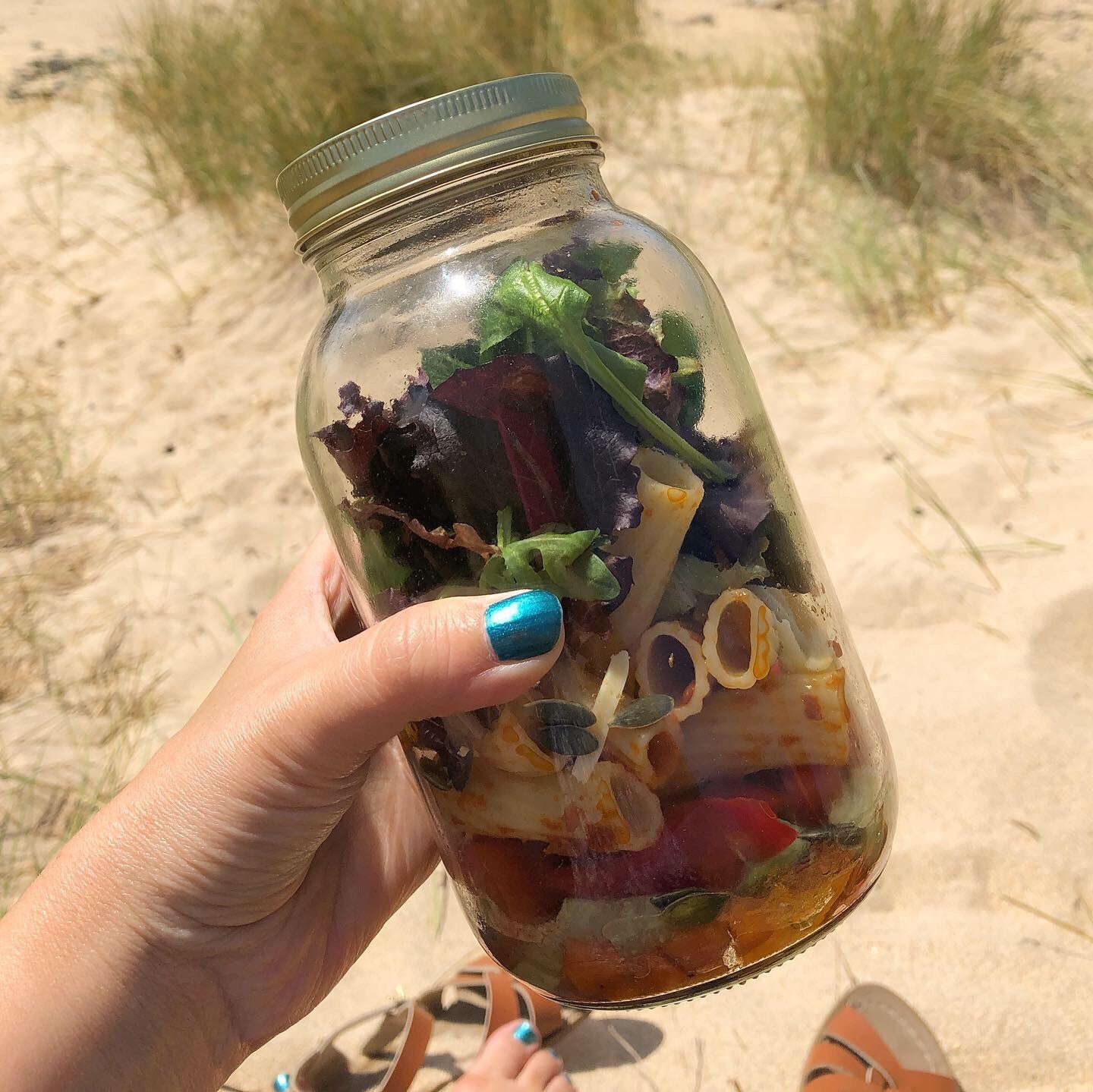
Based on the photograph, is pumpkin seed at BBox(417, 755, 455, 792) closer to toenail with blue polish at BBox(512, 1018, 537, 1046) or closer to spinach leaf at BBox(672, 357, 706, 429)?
spinach leaf at BBox(672, 357, 706, 429)

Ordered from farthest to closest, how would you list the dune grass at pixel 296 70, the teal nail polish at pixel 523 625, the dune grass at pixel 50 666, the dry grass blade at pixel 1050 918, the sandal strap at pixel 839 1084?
the dune grass at pixel 296 70
the dune grass at pixel 50 666
the dry grass blade at pixel 1050 918
the sandal strap at pixel 839 1084
the teal nail polish at pixel 523 625

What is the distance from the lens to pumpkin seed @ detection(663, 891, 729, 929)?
3.34ft

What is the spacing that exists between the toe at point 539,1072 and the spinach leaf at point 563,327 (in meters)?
1.29

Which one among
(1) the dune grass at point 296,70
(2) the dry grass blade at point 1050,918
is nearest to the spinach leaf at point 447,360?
(2) the dry grass blade at point 1050,918

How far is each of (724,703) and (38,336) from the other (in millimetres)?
3988

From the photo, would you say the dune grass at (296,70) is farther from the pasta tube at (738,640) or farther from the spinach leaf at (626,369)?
the pasta tube at (738,640)

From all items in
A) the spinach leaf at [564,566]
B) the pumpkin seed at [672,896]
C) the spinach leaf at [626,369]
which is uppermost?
the spinach leaf at [626,369]

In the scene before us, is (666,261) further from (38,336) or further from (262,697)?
(38,336)

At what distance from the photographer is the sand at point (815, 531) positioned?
1799 mm

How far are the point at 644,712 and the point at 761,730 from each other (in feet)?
0.44

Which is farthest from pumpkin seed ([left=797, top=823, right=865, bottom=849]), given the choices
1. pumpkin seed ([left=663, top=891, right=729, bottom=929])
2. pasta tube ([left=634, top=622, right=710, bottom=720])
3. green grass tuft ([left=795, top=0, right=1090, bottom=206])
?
green grass tuft ([left=795, top=0, right=1090, bottom=206])

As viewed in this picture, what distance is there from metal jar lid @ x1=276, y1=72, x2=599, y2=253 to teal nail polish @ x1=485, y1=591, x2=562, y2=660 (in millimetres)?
453

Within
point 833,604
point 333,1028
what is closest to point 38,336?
point 333,1028

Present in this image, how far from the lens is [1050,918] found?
1777 mm
